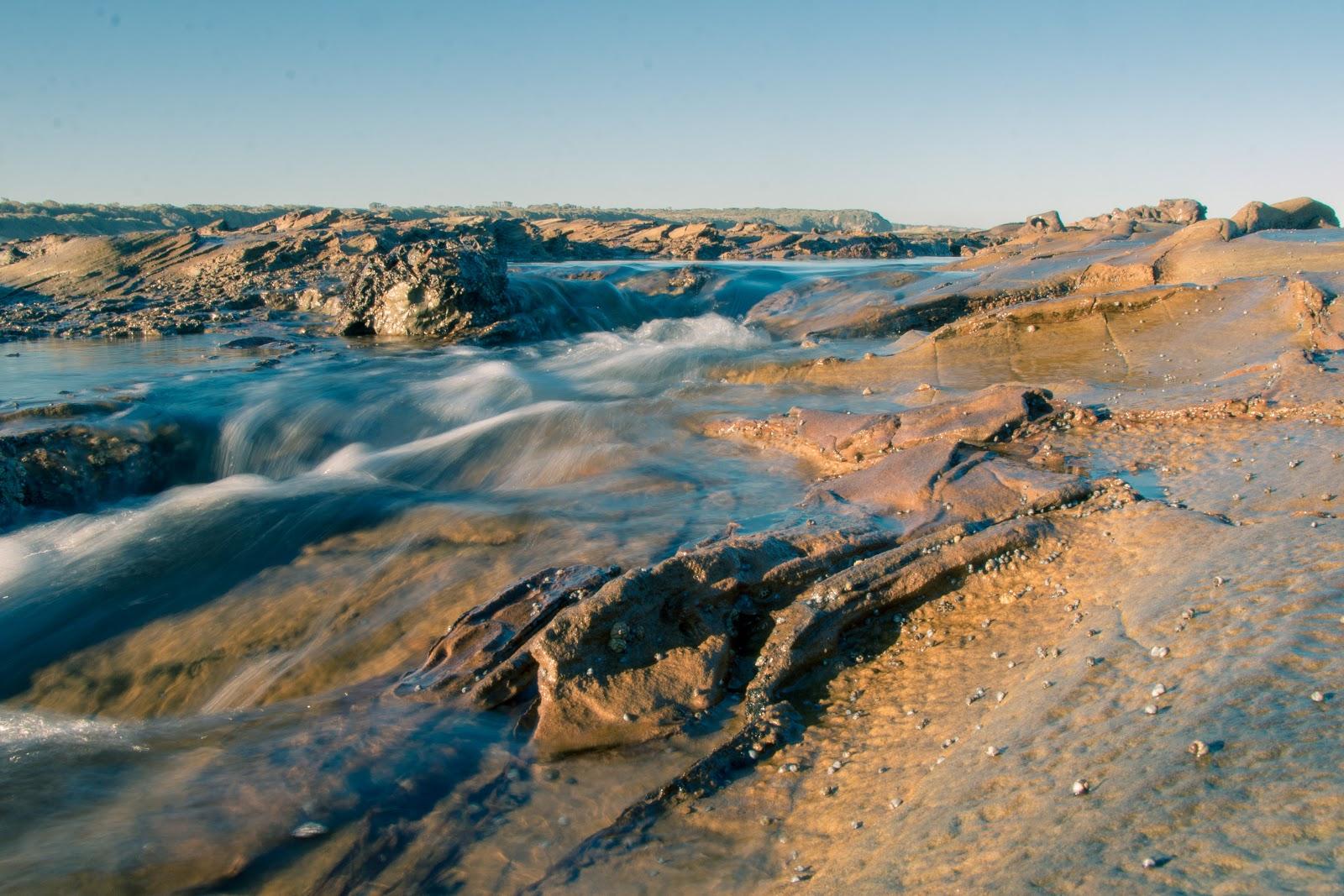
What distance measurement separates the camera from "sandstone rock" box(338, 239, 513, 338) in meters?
12.8

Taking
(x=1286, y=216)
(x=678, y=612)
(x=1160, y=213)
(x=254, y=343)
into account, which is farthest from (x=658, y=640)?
(x=1160, y=213)

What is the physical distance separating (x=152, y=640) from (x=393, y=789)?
2.17 m

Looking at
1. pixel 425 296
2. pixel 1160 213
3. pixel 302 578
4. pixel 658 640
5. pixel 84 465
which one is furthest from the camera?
pixel 1160 213

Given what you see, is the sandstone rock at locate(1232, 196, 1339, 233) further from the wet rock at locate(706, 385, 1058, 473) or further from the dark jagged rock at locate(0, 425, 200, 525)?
the dark jagged rock at locate(0, 425, 200, 525)

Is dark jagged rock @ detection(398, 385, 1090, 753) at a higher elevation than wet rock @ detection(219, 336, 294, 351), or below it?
below

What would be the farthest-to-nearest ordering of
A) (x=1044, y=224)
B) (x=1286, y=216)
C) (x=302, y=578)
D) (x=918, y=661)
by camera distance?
(x=1044, y=224), (x=1286, y=216), (x=302, y=578), (x=918, y=661)

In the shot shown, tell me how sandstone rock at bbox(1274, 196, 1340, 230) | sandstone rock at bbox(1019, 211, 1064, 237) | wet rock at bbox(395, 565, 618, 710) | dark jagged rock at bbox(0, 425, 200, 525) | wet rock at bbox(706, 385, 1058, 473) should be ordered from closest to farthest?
wet rock at bbox(395, 565, 618, 710)
wet rock at bbox(706, 385, 1058, 473)
dark jagged rock at bbox(0, 425, 200, 525)
sandstone rock at bbox(1274, 196, 1340, 230)
sandstone rock at bbox(1019, 211, 1064, 237)

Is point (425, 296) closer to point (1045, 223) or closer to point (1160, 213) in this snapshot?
point (1045, 223)

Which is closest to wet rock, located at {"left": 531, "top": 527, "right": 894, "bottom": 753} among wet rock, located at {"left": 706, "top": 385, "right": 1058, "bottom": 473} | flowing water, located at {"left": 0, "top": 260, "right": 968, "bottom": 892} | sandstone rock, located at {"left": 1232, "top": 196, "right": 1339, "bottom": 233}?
flowing water, located at {"left": 0, "top": 260, "right": 968, "bottom": 892}

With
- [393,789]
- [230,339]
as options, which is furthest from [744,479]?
[230,339]

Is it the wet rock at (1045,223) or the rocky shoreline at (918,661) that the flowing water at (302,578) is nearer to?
the rocky shoreline at (918,661)

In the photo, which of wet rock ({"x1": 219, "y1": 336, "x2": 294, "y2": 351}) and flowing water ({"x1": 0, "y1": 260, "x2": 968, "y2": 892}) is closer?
flowing water ({"x1": 0, "y1": 260, "x2": 968, "y2": 892})

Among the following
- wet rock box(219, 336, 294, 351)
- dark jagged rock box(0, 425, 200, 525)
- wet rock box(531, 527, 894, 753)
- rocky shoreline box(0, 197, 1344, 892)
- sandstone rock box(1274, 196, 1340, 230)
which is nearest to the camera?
rocky shoreline box(0, 197, 1344, 892)

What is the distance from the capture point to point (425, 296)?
12.9m
